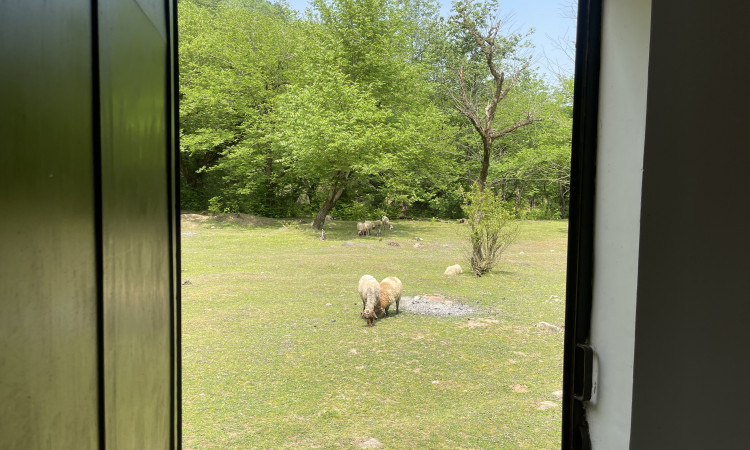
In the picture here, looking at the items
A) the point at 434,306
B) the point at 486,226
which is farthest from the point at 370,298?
the point at 486,226

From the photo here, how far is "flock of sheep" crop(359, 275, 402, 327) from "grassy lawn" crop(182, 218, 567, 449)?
0.17m

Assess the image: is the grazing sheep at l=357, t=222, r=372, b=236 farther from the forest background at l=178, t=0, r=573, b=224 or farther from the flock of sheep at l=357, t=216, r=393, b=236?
the forest background at l=178, t=0, r=573, b=224

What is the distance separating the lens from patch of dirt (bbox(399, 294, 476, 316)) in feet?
21.0

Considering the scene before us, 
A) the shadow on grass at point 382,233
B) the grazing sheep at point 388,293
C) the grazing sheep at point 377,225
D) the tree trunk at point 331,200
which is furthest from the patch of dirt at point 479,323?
the tree trunk at point 331,200

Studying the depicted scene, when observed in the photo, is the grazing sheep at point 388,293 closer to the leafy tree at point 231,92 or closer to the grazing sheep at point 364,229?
the grazing sheep at point 364,229

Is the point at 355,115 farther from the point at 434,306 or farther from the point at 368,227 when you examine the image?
the point at 434,306

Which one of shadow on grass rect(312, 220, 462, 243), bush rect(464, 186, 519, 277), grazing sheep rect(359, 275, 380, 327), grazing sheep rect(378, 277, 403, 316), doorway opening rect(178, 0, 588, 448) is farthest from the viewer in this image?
shadow on grass rect(312, 220, 462, 243)

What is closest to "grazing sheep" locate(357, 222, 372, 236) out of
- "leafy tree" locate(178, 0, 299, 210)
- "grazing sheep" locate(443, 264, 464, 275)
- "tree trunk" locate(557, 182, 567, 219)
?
"grazing sheep" locate(443, 264, 464, 275)
